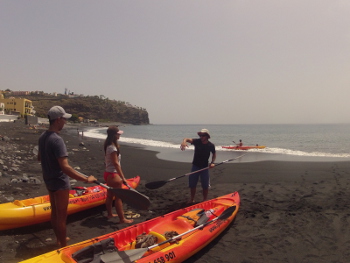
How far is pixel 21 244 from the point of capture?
4.29 meters

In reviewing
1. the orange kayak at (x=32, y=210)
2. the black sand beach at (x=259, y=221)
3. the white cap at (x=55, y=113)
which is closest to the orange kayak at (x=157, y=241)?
the black sand beach at (x=259, y=221)

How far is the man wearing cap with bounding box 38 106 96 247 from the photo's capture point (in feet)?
11.1

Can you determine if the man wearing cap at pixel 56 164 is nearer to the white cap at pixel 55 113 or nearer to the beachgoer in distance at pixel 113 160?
the white cap at pixel 55 113

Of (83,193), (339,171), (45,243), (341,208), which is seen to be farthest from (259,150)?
(45,243)

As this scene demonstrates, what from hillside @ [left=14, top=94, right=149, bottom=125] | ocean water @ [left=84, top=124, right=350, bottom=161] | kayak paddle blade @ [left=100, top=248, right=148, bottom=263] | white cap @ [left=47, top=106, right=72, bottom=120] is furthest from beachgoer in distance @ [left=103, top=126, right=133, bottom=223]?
hillside @ [left=14, top=94, right=149, bottom=125]

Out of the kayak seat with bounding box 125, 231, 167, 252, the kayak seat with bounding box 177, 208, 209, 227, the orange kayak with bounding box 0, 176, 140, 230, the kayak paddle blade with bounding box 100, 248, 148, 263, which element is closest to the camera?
the kayak paddle blade with bounding box 100, 248, 148, 263

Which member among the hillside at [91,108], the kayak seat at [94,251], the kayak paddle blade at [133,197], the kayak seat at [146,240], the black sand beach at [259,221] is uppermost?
the hillside at [91,108]

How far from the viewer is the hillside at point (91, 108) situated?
4011 inches

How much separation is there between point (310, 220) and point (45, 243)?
521 cm

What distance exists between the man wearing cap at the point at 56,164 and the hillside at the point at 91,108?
96.5 metres

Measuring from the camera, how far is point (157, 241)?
4.05 metres

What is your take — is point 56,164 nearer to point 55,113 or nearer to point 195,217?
point 55,113

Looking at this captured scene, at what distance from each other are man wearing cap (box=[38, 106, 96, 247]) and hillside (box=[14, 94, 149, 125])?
3799 inches

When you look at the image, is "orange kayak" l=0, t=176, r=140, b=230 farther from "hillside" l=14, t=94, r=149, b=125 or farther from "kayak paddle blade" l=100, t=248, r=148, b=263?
"hillside" l=14, t=94, r=149, b=125
